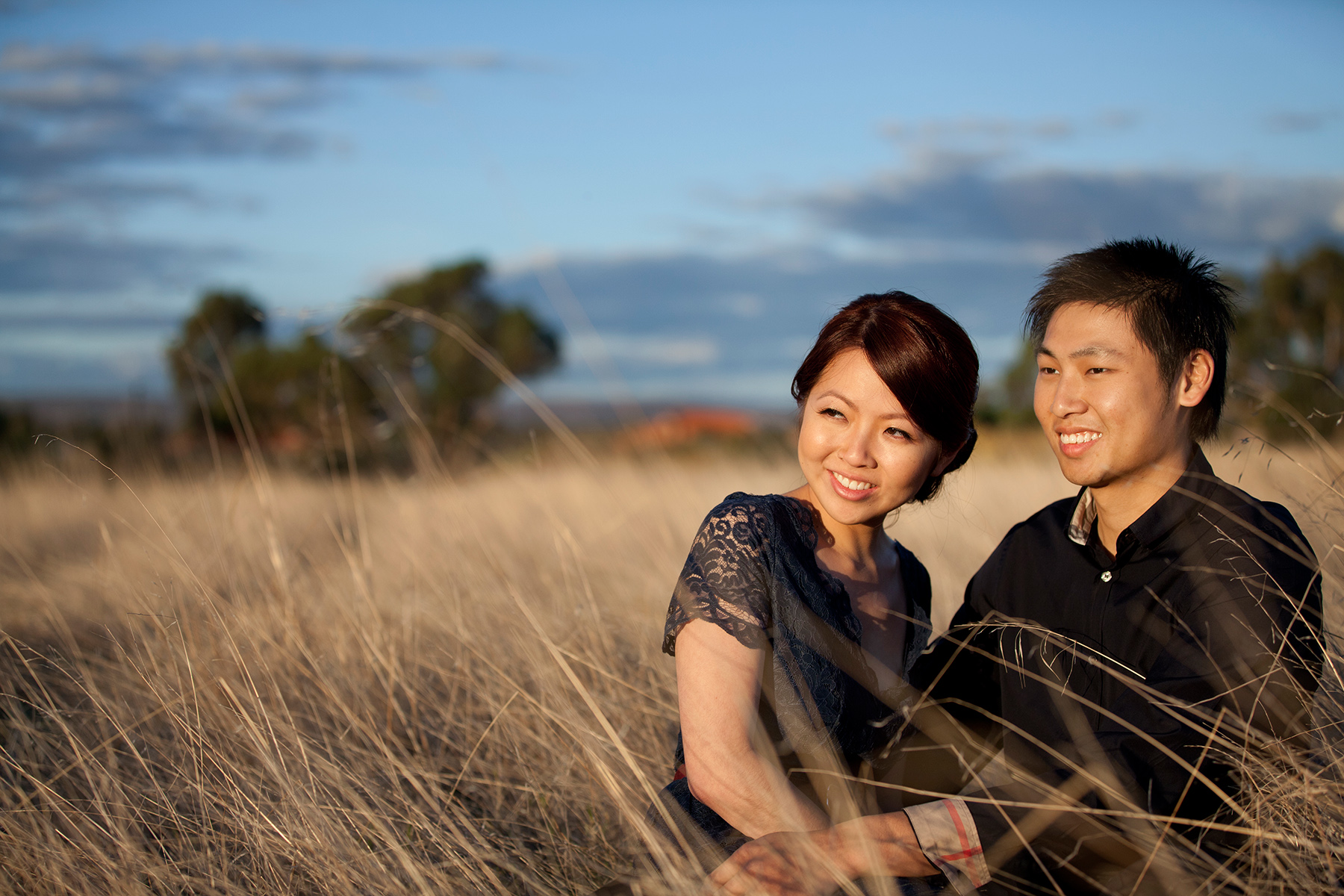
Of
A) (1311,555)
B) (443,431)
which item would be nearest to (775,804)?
(1311,555)

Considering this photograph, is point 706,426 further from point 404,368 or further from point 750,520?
point 750,520

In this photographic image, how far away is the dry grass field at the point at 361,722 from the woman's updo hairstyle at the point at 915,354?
2.40ft

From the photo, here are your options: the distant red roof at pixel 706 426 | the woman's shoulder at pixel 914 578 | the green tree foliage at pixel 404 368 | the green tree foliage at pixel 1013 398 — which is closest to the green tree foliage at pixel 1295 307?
the green tree foliage at pixel 1013 398

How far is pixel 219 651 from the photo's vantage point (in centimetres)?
294

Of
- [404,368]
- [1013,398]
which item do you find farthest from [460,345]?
[1013,398]

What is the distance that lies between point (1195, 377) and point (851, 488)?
0.88 meters

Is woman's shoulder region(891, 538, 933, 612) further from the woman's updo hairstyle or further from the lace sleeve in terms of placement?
the lace sleeve

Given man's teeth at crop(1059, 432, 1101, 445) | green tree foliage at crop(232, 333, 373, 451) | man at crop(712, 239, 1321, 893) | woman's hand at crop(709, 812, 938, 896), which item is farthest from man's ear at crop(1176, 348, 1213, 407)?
green tree foliage at crop(232, 333, 373, 451)

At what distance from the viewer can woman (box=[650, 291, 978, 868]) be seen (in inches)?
71.4

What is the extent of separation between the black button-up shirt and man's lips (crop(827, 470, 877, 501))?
403mm

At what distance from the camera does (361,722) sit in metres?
2.63

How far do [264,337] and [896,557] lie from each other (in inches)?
741

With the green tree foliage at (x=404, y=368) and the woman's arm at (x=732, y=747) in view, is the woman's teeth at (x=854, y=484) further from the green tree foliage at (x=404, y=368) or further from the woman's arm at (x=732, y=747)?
the green tree foliage at (x=404, y=368)

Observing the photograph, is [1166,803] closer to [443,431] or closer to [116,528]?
[116,528]
